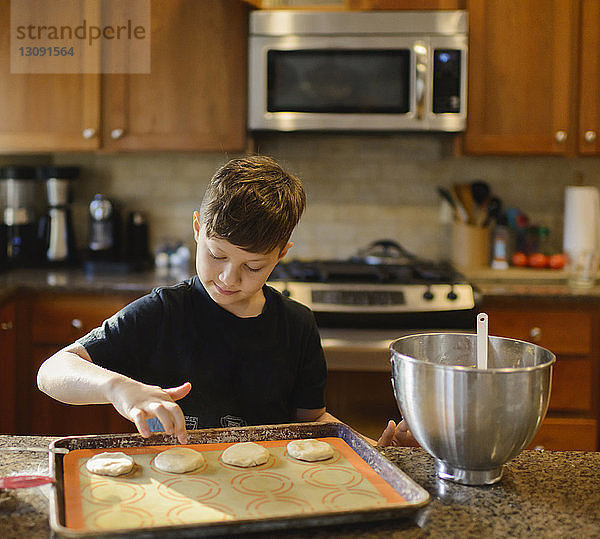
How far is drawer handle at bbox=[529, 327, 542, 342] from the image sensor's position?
2.78 metres

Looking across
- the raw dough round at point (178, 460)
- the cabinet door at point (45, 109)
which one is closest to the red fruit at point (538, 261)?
the cabinet door at point (45, 109)

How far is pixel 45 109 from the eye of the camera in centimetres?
309

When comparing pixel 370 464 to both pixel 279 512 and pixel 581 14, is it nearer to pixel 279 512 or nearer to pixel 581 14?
pixel 279 512

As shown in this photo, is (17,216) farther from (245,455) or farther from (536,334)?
(245,455)

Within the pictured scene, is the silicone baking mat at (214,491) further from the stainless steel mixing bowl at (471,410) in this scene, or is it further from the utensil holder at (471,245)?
the utensil holder at (471,245)

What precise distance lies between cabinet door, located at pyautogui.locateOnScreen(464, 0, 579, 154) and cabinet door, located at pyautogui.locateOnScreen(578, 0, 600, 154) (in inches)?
1.4

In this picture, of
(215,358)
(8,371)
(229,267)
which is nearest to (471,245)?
(8,371)

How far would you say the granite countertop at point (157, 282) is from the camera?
2.78 metres

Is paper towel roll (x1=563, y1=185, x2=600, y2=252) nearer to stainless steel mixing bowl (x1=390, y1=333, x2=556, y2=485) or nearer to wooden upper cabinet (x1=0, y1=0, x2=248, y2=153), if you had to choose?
wooden upper cabinet (x1=0, y1=0, x2=248, y2=153)

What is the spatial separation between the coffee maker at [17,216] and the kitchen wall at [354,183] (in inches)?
9.0

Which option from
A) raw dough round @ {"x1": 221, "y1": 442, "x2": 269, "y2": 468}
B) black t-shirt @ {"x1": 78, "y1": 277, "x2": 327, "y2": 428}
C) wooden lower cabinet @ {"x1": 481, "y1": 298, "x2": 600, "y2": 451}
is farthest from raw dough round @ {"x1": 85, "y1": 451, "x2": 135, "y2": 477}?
wooden lower cabinet @ {"x1": 481, "y1": 298, "x2": 600, "y2": 451}

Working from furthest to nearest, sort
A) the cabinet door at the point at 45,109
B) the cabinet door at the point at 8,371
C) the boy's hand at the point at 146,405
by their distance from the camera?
the cabinet door at the point at 45,109 → the cabinet door at the point at 8,371 → the boy's hand at the point at 146,405

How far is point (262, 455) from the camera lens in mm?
1088

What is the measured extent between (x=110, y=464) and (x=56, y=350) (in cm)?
193
